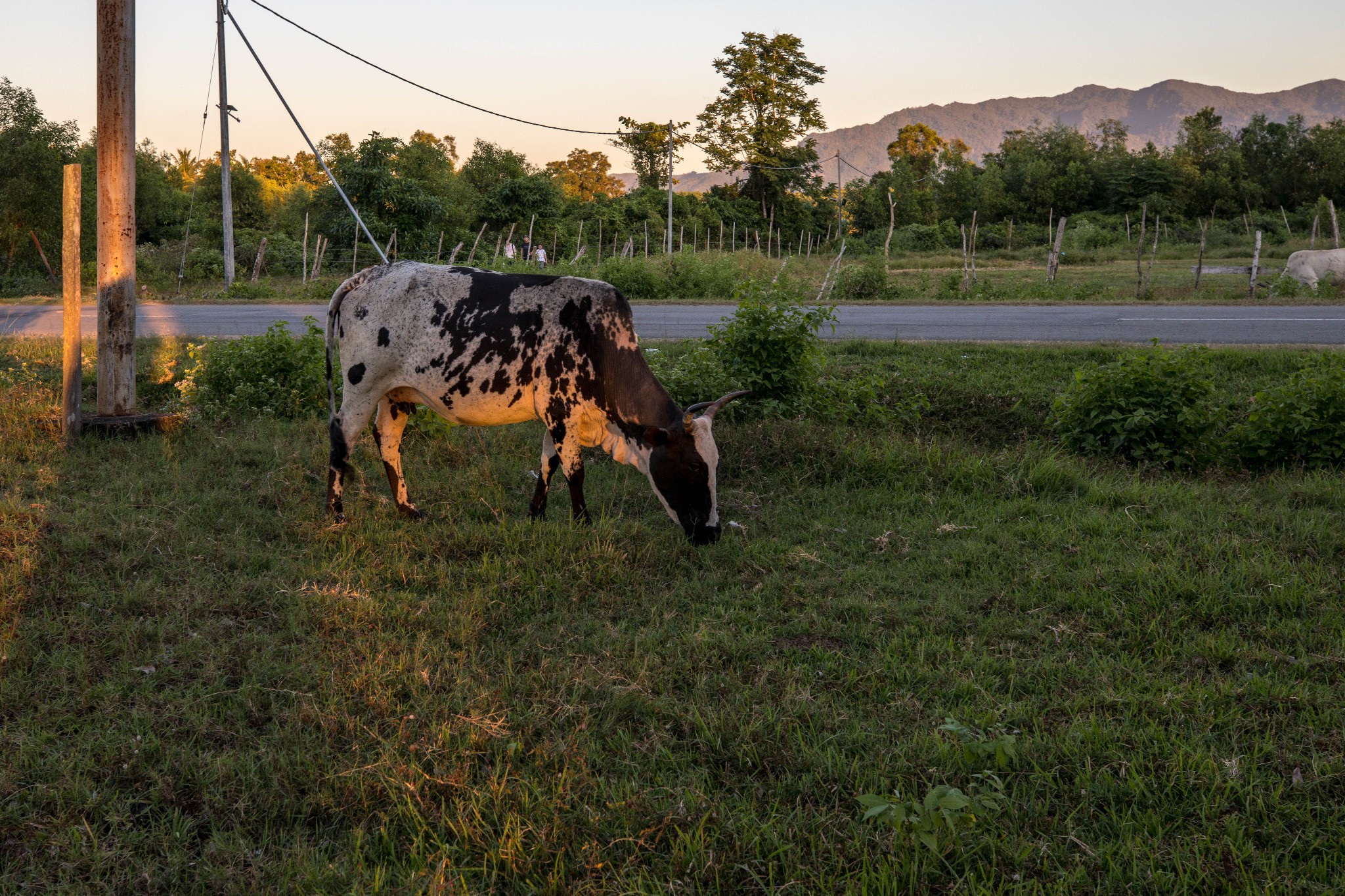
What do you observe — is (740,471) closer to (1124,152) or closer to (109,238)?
(109,238)

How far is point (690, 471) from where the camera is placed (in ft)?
19.8

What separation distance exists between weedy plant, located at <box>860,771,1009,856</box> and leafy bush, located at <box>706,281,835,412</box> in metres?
5.81

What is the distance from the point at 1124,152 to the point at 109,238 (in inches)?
2096

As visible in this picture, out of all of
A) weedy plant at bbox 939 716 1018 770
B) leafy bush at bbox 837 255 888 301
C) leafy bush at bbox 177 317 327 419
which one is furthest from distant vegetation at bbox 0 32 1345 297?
weedy plant at bbox 939 716 1018 770

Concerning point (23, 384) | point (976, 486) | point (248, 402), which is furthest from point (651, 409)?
point (23, 384)

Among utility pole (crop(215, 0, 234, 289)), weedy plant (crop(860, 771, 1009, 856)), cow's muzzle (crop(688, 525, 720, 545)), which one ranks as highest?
utility pole (crop(215, 0, 234, 289))

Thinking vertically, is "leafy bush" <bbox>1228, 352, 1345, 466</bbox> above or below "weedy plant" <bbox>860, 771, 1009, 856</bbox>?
above

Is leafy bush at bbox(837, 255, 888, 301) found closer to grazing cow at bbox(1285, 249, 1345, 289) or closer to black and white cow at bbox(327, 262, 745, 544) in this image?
grazing cow at bbox(1285, 249, 1345, 289)

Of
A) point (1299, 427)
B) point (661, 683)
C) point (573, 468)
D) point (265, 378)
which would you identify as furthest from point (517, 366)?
point (1299, 427)

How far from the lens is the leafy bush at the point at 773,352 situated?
8.84 meters

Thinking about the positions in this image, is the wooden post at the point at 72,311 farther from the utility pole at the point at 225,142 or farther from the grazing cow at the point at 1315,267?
the grazing cow at the point at 1315,267

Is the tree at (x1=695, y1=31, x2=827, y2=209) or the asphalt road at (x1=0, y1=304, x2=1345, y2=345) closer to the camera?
the asphalt road at (x1=0, y1=304, x2=1345, y2=345)

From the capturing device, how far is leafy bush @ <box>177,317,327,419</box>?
9461 mm

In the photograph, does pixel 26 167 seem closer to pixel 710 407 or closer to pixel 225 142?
pixel 225 142
